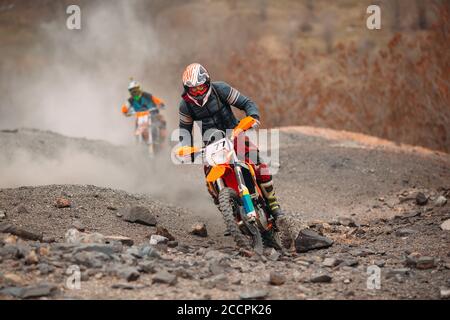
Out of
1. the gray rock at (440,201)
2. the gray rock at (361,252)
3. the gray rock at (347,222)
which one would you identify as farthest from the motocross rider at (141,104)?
the gray rock at (361,252)

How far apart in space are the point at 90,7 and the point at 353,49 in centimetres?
1786

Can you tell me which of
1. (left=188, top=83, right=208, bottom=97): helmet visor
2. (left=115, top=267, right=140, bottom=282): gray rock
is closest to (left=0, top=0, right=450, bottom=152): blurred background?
(left=188, top=83, right=208, bottom=97): helmet visor

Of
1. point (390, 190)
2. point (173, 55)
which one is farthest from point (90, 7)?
point (390, 190)

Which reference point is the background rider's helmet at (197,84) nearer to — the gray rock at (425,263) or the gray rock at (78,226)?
the gray rock at (78,226)

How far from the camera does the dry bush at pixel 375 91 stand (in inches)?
738

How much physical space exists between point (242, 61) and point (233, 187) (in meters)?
20.6

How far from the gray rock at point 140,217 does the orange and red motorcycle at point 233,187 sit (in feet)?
4.29

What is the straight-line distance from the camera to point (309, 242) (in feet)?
26.3

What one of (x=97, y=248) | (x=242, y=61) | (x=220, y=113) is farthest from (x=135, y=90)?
(x=242, y=61)

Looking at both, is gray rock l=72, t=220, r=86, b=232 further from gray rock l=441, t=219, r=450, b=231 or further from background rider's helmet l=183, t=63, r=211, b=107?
gray rock l=441, t=219, r=450, b=231

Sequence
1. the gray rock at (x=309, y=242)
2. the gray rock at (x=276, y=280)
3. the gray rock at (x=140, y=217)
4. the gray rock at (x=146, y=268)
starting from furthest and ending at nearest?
1. the gray rock at (x=140, y=217)
2. the gray rock at (x=309, y=242)
3. the gray rock at (x=146, y=268)
4. the gray rock at (x=276, y=280)

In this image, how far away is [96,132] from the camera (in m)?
30.1
